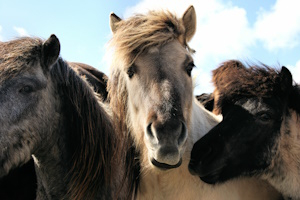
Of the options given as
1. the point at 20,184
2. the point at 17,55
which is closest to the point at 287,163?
the point at 17,55

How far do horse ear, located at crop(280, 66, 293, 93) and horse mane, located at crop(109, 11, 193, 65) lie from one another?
1.17 m

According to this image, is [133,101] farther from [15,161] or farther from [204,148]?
[15,161]

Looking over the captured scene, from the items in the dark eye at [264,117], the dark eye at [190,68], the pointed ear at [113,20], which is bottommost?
the dark eye at [264,117]

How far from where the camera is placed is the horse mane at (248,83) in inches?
149

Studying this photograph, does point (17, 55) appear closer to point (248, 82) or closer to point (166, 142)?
point (166, 142)

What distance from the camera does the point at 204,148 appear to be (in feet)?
11.3

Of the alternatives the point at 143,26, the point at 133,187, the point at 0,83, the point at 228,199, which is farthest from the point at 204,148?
the point at 0,83

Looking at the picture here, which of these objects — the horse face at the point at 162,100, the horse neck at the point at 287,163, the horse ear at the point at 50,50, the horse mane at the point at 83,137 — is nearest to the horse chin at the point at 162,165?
the horse face at the point at 162,100

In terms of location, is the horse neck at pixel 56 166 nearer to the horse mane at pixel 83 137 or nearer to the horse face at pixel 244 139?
the horse mane at pixel 83 137

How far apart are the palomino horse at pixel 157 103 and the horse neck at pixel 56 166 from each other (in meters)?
0.64

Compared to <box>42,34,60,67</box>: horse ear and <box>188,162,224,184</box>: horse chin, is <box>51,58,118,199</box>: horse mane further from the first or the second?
<box>188,162,224,184</box>: horse chin

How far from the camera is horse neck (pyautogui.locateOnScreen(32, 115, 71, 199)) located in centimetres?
321

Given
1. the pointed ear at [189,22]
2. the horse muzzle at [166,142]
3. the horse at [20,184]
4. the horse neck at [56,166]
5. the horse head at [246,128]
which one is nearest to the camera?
the horse muzzle at [166,142]

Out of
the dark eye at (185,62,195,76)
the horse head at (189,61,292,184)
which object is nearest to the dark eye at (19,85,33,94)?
the dark eye at (185,62,195,76)
